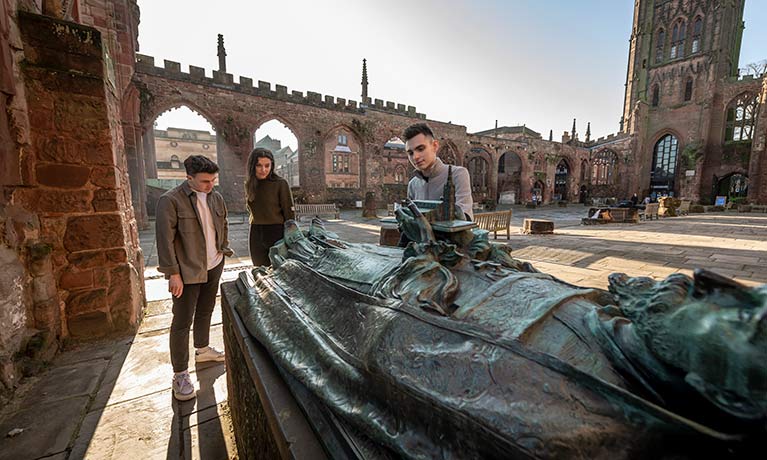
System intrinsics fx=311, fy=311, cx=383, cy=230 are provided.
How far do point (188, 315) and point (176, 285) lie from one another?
260 mm

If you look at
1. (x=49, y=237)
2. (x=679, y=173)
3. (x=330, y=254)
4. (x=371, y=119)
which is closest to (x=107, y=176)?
(x=49, y=237)

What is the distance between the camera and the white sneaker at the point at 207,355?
2.56 meters

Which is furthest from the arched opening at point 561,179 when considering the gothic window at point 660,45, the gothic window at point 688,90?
the gothic window at point 660,45

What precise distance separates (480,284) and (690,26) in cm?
4313

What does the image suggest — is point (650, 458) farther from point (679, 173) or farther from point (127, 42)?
point (679, 173)

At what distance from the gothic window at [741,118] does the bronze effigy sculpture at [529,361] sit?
117ft

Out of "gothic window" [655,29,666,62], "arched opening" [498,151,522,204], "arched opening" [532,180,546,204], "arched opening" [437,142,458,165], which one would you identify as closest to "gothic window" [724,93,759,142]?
"gothic window" [655,29,666,62]

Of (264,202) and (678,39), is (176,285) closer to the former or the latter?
(264,202)

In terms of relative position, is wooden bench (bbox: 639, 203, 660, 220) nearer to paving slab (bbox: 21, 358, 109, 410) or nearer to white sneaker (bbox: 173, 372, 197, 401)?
white sneaker (bbox: 173, 372, 197, 401)

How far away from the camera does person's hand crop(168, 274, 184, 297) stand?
2113 millimetres

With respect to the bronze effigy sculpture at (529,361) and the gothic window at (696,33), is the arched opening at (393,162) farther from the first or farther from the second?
the gothic window at (696,33)

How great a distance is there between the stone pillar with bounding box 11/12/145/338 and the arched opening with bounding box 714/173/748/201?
121 ft

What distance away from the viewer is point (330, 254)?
1.85 m

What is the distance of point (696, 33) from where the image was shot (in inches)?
1115
